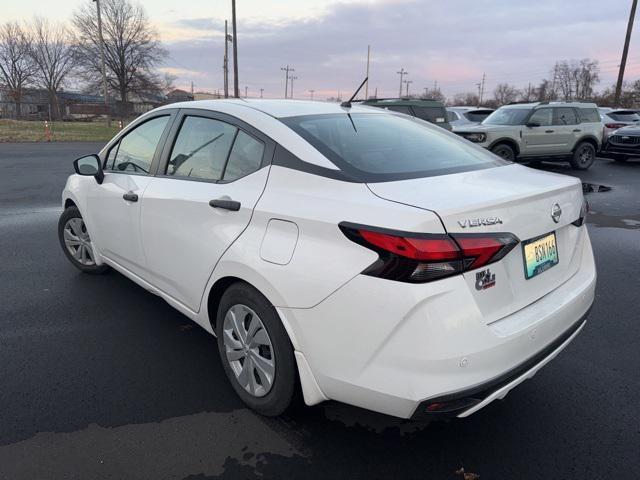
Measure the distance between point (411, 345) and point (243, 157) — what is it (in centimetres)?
143

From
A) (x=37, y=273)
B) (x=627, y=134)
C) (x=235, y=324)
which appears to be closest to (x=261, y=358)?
(x=235, y=324)

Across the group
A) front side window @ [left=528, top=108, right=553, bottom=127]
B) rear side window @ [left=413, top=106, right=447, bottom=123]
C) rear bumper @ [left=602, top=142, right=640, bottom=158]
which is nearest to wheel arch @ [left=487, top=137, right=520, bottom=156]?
front side window @ [left=528, top=108, right=553, bottom=127]

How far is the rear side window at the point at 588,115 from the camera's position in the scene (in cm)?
1353

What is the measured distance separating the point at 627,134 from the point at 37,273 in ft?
52.3

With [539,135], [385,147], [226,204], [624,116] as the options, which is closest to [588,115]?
[539,135]

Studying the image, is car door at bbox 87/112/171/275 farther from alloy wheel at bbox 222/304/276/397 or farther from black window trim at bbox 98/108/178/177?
alloy wheel at bbox 222/304/276/397

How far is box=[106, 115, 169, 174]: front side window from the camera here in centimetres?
351

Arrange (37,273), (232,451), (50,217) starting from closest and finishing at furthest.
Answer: (232,451)
(37,273)
(50,217)

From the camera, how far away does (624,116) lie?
17609 millimetres

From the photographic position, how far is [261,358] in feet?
8.33

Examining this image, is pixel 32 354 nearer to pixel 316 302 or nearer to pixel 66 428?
pixel 66 428

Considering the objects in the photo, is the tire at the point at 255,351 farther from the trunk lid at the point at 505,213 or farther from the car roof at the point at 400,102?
the car roof at the point at 400,102

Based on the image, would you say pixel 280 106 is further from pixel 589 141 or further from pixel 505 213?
pixel 589 141

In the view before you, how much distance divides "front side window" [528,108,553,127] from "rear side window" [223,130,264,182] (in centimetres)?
1179
